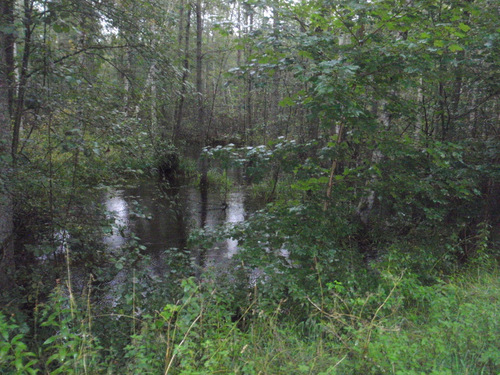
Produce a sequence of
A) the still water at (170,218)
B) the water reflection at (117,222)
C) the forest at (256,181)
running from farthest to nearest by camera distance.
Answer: the still water at (170,218), the water reflection at (117,222), the forest at (256,181)

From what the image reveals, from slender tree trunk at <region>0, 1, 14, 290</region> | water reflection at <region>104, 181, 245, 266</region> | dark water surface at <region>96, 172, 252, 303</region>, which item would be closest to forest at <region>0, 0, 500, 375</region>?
slender tree trunk at <region>0, 1, 14, 290</region>

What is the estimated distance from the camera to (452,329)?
2.78m

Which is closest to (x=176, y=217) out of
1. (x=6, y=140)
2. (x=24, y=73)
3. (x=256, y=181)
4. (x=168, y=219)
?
(x=256, y=181)

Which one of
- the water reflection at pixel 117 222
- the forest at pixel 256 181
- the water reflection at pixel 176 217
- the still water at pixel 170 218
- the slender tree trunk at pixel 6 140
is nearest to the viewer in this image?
the forest at pixel 256 181

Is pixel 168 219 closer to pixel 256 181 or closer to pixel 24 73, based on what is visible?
pixel 256 181

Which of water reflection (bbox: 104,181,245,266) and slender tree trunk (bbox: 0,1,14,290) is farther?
water reflection (bbox: 104,181,245,266)

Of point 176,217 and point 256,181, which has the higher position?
point 256,181

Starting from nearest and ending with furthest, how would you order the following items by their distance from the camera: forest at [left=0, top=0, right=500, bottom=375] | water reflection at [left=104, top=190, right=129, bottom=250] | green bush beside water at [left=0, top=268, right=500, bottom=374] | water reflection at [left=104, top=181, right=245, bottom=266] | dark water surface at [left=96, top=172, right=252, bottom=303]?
green bush beside water at [left=0, top=268, right=500, bottom=374], forest at [left=0, top=0, right=500, bottom=375], water reflection at [left=104, top=190, right=129, bottom=250], dark water surface at [left=96, top=172, right=252, bottom=303], water reflection at [left=104, top=181, right=245, bottom=266]

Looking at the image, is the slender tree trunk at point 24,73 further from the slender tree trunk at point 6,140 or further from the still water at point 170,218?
the still water at point 170,218

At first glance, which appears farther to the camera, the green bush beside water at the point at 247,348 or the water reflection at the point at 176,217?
the water reflection at the point at 176,217

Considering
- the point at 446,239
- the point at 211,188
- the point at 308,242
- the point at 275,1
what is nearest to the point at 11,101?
the point at 275,1

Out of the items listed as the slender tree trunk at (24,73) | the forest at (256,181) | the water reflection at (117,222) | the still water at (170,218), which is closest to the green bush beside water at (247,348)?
the forest at (256,181)

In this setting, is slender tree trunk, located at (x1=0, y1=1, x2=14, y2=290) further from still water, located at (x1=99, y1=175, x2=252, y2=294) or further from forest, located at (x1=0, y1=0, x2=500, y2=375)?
still water, located at (x1=99, y1=175, x2=252, y2=294)

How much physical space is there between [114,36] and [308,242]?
3.63 meters
